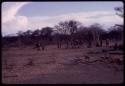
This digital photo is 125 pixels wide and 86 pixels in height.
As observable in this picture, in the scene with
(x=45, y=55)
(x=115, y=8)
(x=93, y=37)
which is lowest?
(x=45, y=55)

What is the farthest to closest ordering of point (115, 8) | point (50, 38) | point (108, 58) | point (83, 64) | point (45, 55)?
1. point (45, 55)
2. point (50, 38)
3. point (83, 64)
4. point (108, 58)
5. point (115, 8)

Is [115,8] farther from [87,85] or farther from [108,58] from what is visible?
[108,58]

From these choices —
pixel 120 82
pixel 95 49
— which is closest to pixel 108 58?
pixel 95 49

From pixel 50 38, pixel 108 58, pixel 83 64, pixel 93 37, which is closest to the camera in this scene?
pixel 108 58

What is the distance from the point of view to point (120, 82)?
5.64 m

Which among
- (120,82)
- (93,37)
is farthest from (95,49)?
(120,82)

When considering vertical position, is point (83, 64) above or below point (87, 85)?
below

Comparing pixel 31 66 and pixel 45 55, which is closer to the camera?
pixel 31 66

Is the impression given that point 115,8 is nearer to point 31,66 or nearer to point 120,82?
point 120,82

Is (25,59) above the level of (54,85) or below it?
below

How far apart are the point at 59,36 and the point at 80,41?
4.41ft

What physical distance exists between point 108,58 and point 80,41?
3.22 m

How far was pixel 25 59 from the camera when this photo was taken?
40.8 ft

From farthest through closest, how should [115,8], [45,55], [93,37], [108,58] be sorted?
[45,55]
[93,37]
[108,58]
[115,8]
